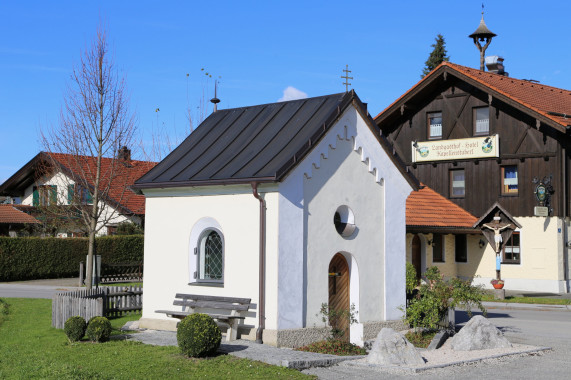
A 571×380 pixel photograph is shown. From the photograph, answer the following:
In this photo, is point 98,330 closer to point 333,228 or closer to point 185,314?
point 185,314

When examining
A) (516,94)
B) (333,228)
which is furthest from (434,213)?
(333,228)

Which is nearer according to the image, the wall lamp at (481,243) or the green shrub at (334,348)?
the green shrub at (334,348)

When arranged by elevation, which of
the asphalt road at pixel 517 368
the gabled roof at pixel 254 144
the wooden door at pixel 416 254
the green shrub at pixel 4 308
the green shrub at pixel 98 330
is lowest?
the asphalt road at pixel 517 368

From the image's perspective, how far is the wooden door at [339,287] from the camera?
53.0 ft

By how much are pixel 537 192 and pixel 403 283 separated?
14.4 metres

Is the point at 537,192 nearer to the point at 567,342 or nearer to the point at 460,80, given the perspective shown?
the point at 460,80

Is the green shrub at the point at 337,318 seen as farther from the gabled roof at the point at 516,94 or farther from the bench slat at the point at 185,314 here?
the gabled roof at the point at 516,94

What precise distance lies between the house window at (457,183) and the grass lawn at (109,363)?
70.9 feet

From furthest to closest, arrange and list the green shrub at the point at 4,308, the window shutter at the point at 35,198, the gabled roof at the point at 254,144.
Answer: the window shutter at the point at 35,198 < the green shrub at the point at 4,308 < the gabled roof at the point at 254,144

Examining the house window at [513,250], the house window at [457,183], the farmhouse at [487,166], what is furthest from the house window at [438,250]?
the house window at [513,250]

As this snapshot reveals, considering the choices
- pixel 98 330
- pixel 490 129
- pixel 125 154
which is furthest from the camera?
pixel 490 129

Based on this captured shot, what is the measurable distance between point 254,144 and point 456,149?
1821cm

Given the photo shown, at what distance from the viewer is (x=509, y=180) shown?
1230 inches

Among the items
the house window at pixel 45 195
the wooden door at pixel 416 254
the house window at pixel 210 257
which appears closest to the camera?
the house window at pixel 210 257
